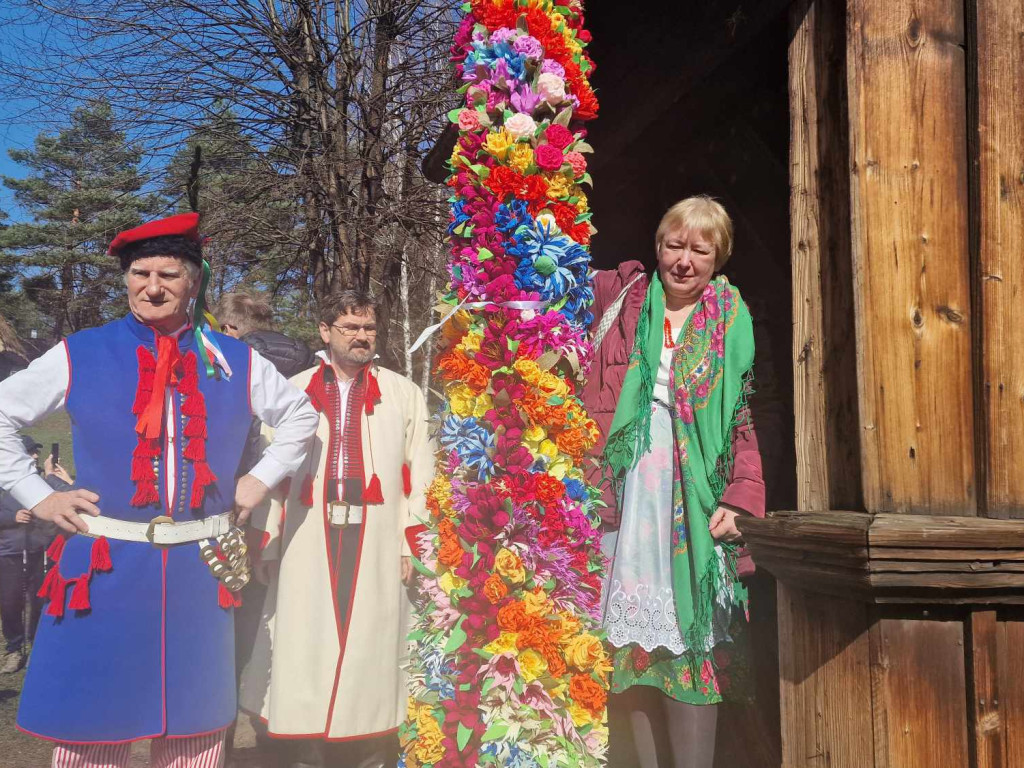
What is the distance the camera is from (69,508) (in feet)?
8.82

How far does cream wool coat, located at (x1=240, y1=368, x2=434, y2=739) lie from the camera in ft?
11.9

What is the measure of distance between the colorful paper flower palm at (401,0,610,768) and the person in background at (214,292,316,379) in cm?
187

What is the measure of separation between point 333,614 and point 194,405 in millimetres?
1260

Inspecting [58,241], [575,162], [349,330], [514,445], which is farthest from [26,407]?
[58,241]

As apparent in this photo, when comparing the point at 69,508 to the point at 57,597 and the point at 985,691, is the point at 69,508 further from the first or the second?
the point at 985,691

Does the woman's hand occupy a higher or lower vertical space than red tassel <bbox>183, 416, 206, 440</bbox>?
lower

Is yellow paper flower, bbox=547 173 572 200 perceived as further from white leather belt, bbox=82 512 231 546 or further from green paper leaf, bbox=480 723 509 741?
green paper leaf, bbox=480 723 509 741

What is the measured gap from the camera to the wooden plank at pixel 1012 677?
7.36 feet

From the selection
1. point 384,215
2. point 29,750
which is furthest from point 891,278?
point 384,215

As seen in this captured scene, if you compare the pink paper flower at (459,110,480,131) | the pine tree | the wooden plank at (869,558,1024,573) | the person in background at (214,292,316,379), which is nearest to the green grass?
the pine tree

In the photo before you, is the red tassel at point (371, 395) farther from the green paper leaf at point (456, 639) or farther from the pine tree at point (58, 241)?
the pine tree at point (58, 241)

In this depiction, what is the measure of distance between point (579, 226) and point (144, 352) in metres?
1.45

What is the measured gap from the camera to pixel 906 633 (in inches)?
89.6

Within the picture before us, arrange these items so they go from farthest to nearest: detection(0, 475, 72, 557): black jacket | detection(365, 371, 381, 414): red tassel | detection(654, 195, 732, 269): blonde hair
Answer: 1. detection(0, 475, 72, 557): black jacket
2. detection(365, 371, 381, 414): red tassel
3. detection(654, 195, 732, 269): blonde hair
